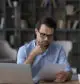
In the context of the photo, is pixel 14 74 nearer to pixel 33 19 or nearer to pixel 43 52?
pixel 43 52

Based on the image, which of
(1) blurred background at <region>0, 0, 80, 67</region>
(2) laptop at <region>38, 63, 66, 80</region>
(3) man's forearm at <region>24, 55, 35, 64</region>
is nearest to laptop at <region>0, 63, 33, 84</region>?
(2) laptop at <region>38, 63, 66, 80</region>

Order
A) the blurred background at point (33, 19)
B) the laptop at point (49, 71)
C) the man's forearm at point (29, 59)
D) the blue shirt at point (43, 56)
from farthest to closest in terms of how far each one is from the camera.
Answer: the blurred background at point (33, 19) → the blue shirt at point (43, 56) → the man's forearm at point (29, 59) → the laptop at point (49, 71)

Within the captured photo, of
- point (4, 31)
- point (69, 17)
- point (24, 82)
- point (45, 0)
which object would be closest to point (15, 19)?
point (4, 31)

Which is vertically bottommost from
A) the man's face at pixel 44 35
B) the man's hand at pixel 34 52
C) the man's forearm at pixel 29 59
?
the man's forearm at pixel 29 59

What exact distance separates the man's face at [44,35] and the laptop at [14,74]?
69 centimetres

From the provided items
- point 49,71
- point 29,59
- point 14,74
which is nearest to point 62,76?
point 49,71

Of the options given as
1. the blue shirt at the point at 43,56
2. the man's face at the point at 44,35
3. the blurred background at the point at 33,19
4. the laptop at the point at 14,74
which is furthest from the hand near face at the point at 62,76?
the blurred background at the point at 33,19

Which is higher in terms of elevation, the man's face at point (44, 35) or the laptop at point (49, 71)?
the man's face at point (44, 35)

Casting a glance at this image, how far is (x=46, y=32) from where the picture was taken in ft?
8.14

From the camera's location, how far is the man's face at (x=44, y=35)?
247cm

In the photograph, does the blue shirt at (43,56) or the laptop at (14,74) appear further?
the blue shirt at (43,56)

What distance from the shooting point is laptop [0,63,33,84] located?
176 cm

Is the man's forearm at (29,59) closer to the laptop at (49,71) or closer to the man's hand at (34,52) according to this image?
the man's hand at (34,52)

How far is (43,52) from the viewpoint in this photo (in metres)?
2.58
